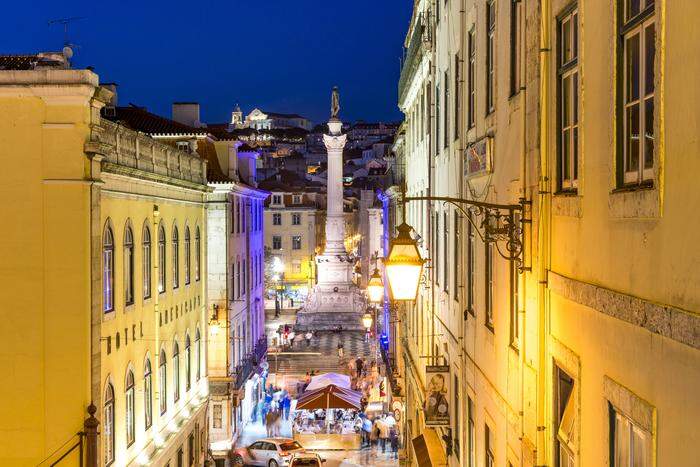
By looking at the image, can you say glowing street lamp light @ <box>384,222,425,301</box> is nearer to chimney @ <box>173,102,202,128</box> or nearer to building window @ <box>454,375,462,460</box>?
building window @ <box>454,375,462,460</box>

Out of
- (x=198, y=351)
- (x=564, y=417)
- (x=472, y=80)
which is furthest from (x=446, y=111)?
(x=198, y=351)

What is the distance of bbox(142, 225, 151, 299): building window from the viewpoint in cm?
2208

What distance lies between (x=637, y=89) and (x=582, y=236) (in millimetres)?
1537

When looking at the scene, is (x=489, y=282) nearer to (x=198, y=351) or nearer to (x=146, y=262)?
(x=146, y=262)

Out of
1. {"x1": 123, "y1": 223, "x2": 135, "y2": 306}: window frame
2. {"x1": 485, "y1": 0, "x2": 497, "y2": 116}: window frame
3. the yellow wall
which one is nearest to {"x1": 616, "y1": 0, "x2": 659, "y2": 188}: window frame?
{"x1": 485, "y1": 0, "x2": 497, "y2": 116}: window frame

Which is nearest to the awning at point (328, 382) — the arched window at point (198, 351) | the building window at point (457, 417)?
the arched window at point (198, 351)

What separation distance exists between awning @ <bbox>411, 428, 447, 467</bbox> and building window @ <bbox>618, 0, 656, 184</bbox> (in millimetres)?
11887

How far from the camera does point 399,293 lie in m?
9.72

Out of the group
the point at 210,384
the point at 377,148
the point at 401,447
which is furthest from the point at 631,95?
the point at 377,148

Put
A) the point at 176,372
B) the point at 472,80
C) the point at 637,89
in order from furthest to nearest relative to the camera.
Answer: the point at 176,372 → the point at 472,80 → the point at 637,89

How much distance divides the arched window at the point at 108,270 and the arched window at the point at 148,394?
3735mm

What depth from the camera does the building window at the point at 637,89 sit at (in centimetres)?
491

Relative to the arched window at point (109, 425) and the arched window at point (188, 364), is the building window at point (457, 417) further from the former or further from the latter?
the arched window at point (188, 364)

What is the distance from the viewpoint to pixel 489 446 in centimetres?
1152
